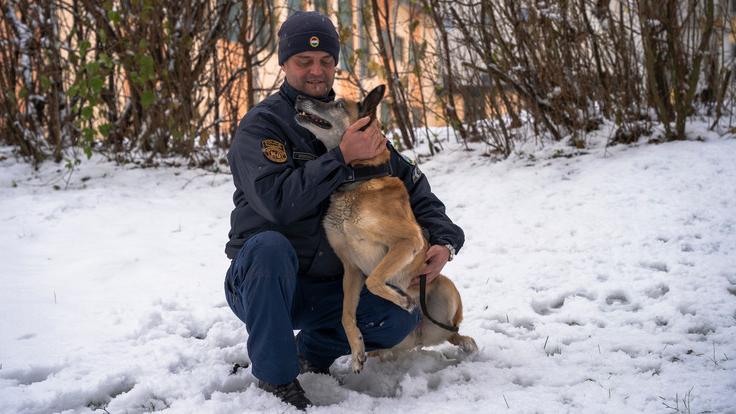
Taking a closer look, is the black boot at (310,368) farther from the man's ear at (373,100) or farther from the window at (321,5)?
the window at (321,5)

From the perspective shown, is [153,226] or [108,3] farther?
[108,3]

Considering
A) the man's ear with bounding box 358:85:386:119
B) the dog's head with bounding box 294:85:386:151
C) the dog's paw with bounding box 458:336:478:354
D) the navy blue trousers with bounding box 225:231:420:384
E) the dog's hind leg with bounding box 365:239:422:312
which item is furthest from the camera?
the dog's paw with bounding box 458:336:478:354

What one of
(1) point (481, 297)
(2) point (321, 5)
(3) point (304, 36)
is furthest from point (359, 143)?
(2) point (321, 5)

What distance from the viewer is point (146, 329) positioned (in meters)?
3.14

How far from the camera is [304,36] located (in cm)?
261

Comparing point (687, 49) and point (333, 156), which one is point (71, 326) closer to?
point (333, 156)

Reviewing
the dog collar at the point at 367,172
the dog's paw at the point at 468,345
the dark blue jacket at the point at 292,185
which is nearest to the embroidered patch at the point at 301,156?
the dark blue jacket at the point at 292,185

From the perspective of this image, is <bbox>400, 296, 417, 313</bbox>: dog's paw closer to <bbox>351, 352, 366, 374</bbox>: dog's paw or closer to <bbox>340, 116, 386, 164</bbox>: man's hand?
<bbox>351, 352, 366, 374</bbox>: dog's paw

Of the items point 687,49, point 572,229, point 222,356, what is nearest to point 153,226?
point 222,356

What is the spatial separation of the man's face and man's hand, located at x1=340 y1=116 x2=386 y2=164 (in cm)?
39

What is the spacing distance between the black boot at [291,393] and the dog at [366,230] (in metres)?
0.30

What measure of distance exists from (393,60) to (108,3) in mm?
3009

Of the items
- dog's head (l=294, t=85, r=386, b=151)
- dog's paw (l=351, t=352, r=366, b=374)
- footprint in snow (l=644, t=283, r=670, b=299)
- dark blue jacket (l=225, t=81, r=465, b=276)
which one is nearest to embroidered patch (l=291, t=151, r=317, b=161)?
dark blue jacket (l=225, t=81, r=465, b=276)

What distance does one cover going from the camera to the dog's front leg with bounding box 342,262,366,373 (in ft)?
8.15
